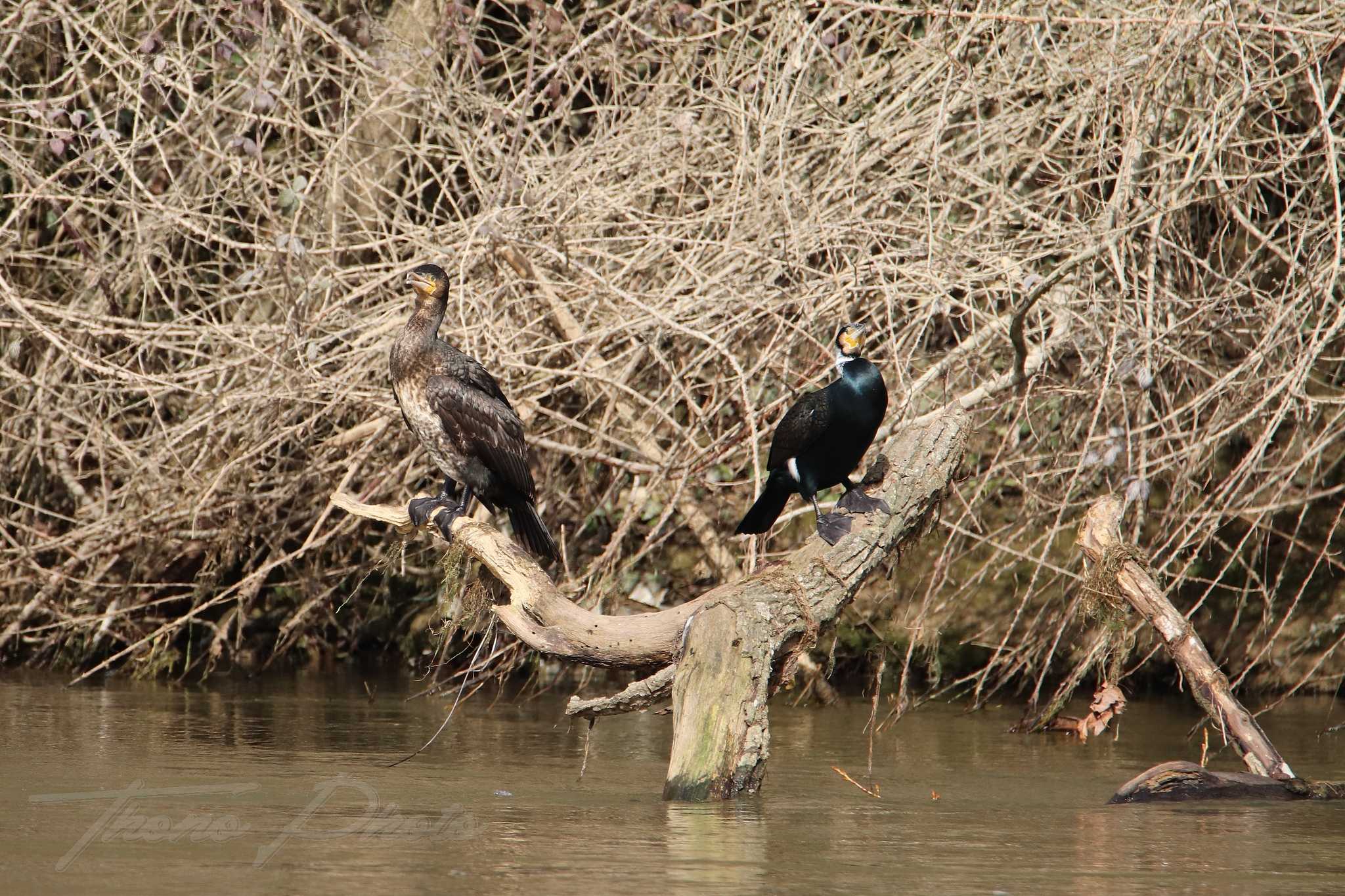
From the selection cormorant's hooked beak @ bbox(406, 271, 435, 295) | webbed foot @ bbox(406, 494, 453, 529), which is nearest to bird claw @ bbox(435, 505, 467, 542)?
webbed foot @ bbox(406, 494, 453, 529)

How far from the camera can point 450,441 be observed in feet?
18.4

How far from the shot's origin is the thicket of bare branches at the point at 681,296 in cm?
607

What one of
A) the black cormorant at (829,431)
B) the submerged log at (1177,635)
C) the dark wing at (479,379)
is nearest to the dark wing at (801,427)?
the black cormorant at (829,431)

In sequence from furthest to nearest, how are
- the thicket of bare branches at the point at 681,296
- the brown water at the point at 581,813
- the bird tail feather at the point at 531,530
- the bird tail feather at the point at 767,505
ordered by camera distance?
the thicket of bare branches at the point at 681,296 < the bird tail feather at the point at 531,530 < the bird tail feather at the point at 767,505 < the brown water at the point at 581,813

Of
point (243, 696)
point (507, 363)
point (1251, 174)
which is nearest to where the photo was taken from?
point (1251, 174)

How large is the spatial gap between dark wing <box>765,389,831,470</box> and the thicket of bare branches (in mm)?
415

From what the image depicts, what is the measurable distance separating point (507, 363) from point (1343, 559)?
3752mm

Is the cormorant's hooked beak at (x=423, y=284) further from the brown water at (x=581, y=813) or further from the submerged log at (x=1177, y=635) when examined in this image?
the submerged log at (x=1177, y=635)

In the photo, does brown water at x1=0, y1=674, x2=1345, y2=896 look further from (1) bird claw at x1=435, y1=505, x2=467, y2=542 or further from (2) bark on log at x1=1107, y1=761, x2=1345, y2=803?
(1) bird claw at x1=435, y1=505, x2=467, y2=542

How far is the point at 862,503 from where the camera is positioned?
4617 mm

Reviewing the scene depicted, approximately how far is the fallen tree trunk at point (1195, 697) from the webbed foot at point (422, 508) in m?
2.08

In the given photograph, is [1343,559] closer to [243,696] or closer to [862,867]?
[862,867]

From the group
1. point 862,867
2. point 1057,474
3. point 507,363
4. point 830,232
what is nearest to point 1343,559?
point 1057,474

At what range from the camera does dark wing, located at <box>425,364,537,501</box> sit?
18.2ft
